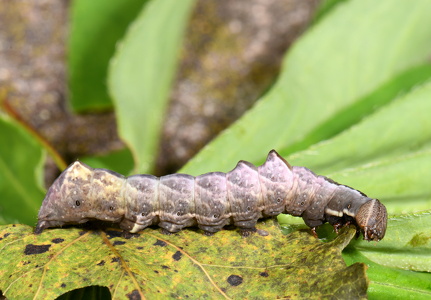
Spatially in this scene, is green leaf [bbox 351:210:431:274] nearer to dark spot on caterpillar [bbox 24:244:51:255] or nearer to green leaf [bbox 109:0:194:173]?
dark spot on caterpillar [bbox 24:244:51:255]

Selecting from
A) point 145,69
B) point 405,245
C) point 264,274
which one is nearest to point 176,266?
point 264,274

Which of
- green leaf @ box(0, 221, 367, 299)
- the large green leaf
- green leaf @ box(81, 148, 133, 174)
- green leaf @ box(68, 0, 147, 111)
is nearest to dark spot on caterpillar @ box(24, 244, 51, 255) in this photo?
green leaf @ box(0, 221, 367, 299)

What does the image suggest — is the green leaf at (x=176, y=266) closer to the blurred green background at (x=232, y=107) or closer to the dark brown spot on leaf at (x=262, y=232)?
the dark brown spot on leaf at (x=262, y=232)

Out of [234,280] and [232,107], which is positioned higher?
[232,107]

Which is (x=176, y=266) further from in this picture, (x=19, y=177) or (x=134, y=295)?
(x=19, y=177)

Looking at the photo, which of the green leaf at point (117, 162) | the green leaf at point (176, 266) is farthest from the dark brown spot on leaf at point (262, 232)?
the green leaf at point (117, 162)
